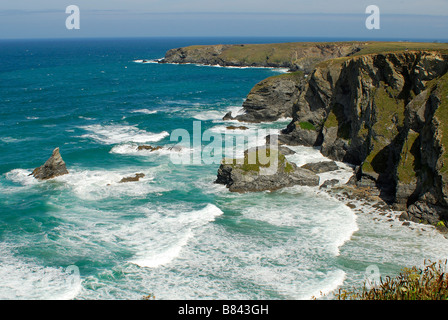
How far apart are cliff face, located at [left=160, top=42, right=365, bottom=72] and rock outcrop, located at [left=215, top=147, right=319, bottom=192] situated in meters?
104

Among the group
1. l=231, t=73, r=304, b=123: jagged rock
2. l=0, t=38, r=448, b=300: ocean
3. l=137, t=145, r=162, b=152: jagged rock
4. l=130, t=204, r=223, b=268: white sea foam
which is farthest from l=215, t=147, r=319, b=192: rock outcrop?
l=231, t=73, r=304, b=123: jagged rock

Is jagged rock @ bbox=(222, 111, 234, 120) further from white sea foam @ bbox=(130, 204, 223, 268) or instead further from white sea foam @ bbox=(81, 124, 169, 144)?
→ white sea foam @ bbox=(130, 204, 223, 268)

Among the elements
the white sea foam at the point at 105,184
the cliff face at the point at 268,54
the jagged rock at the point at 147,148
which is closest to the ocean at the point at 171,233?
the white sea foam at the point at 105,184

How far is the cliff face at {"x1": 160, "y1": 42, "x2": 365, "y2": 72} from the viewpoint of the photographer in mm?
149875

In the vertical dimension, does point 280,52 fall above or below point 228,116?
above

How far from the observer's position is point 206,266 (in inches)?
1068

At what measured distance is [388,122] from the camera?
139ft

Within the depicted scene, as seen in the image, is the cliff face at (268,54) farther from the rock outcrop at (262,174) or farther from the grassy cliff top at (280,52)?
the rock outcrop at (262,174)

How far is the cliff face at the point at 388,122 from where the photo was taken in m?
34.2

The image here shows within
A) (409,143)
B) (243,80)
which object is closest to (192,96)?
(243,80)

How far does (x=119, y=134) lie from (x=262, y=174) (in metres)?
32.2

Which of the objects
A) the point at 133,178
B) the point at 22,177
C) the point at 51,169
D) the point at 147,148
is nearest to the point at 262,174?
the point at 133,178

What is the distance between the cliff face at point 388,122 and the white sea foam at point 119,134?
67.1ft

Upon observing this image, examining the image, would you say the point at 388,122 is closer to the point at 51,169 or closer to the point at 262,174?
the point at 262,174
